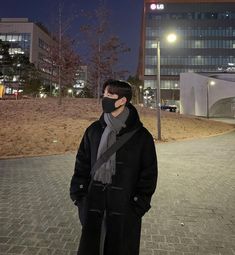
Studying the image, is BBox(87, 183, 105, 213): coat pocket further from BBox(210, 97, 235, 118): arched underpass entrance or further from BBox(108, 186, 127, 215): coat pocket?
BBox(210, 97, 235, 118): arched underpass entrance

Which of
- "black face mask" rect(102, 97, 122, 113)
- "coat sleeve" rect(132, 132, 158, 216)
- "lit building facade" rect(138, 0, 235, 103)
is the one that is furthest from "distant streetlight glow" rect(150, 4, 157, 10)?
"coat sleeve" rect(132, 132, 158, 216)

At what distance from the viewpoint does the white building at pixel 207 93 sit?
4672cm

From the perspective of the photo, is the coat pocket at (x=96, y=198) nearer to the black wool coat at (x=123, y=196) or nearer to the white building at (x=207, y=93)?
the black wool coat at (x=123, y=196)

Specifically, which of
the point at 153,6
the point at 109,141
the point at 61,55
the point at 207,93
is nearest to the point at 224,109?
the point at 207,93

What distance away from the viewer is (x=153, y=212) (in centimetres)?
545

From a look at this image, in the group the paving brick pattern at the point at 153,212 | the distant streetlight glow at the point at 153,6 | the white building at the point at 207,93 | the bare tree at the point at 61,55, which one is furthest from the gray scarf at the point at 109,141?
the distant streetlight glow at the point at 153,6

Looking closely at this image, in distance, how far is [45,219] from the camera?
5.00 meters

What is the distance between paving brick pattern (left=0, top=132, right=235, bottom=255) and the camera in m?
4.11

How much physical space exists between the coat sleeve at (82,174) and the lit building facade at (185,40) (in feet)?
308

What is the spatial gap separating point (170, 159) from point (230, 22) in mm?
100462

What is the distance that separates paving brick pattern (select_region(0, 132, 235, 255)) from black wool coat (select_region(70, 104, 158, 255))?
1324 millimetres

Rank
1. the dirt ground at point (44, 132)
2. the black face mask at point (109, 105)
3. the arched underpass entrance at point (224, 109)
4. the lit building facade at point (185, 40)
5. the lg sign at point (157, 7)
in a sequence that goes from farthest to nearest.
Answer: the lit building facade at point (185, 40)
the lg sign at point (157, 7)
the arched underpass entrance at point (224, 109)
the dirt ground at point (44, 132)
the black face mask at point (109, 105)

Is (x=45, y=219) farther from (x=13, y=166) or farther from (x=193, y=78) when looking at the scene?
(x=193, y=78)

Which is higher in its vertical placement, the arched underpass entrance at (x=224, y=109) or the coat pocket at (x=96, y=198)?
the arched underpass entrance at (x=224, y=109)
